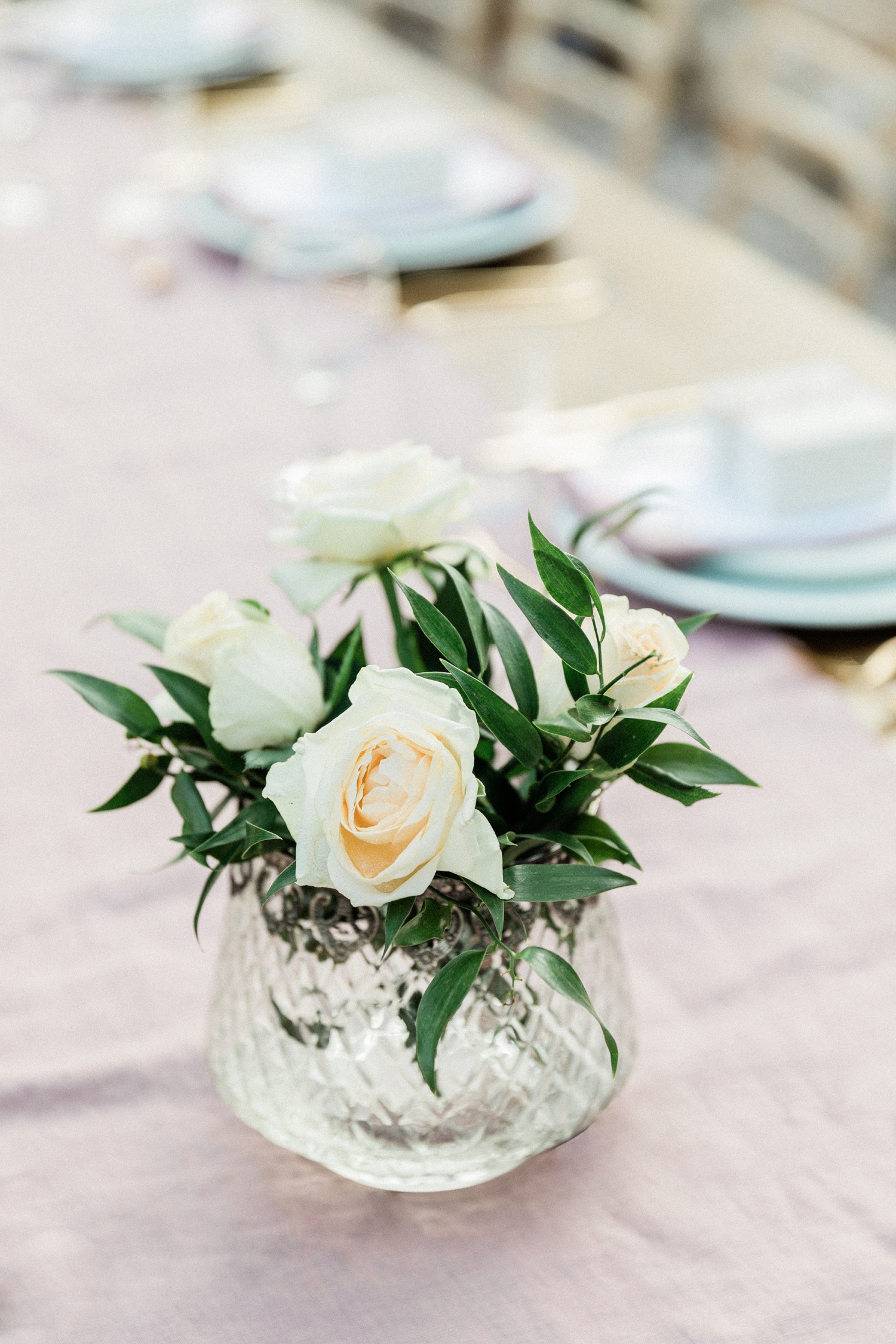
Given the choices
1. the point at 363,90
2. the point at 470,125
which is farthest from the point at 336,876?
the point at 363,90

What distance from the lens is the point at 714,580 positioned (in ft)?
2.79

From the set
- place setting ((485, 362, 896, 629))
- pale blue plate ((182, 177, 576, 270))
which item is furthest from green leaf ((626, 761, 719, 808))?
pale blue plate ((182, 177, 576, 270))

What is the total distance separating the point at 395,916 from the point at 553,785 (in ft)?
0.21

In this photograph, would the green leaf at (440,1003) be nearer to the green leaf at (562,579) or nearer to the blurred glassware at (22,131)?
the green leaf at (562,579)

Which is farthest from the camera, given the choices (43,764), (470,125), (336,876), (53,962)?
(470,125)

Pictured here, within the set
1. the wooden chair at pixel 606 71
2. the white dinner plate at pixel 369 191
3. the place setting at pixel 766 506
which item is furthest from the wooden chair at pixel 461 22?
the place setting at pixel 766 506

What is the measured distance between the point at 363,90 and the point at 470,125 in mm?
309

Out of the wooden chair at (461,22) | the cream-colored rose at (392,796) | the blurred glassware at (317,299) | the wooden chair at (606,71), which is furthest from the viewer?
the wooden chair at (461,22)

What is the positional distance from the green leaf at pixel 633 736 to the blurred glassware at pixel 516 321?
67 centimetres

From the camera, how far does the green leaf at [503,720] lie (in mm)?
432

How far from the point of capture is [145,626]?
52 centimetres

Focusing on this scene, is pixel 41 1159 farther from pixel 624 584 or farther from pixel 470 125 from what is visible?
pixel 470 125

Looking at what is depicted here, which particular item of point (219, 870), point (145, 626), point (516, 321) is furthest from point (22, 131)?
point (219, 870)

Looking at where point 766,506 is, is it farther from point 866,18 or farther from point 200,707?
point 866,18
